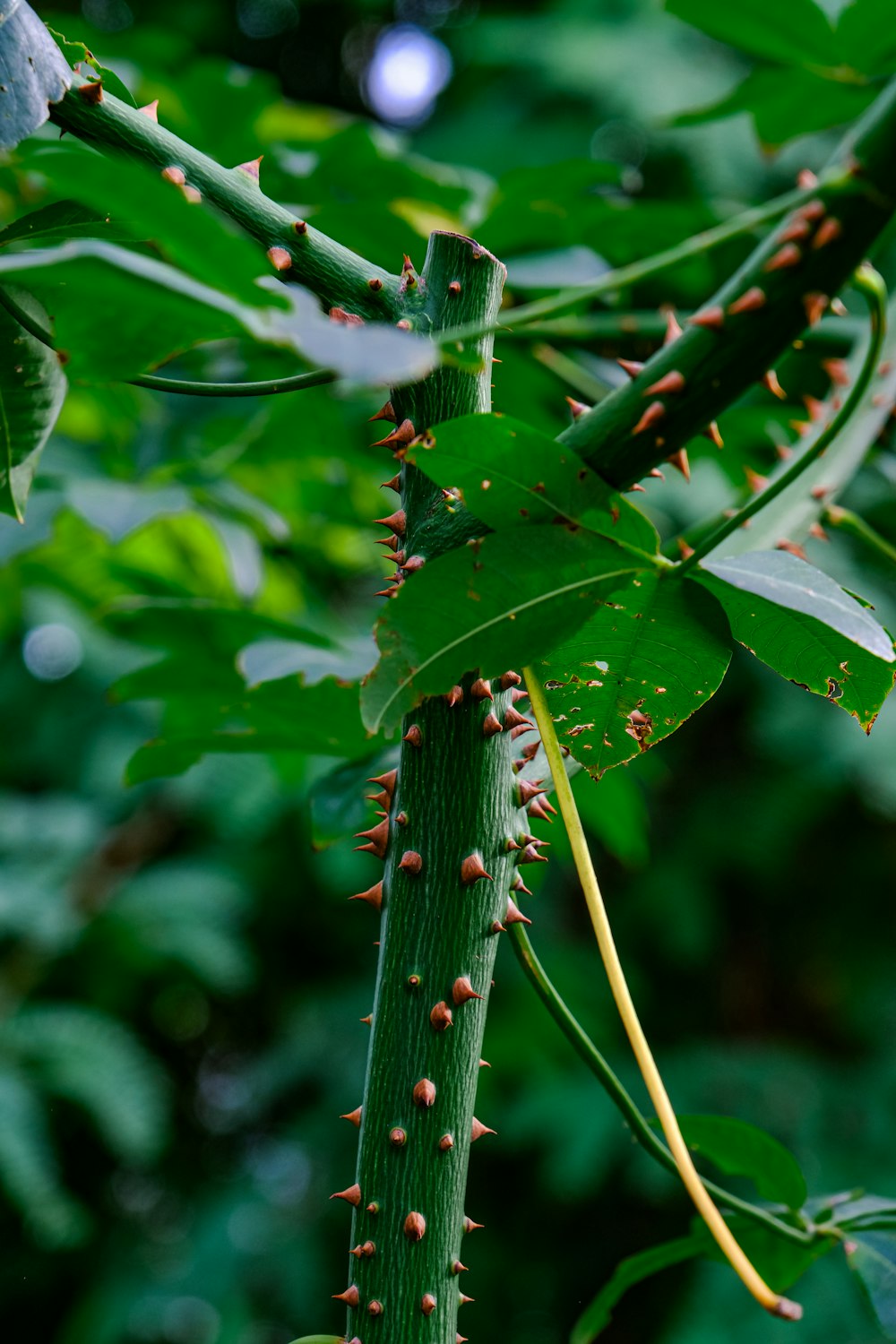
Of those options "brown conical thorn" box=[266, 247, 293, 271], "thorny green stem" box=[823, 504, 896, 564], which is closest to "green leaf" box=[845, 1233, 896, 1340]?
"thorny green stem" box=[823, 504, 896, 564]

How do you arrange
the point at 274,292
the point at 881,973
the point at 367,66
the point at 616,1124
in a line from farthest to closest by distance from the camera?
the point at 367,66
the point at 881,973
the point at 616,1124
the point at 274,292

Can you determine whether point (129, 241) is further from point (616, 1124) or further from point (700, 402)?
point (616, 1124)

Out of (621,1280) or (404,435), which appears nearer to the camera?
(404,435)

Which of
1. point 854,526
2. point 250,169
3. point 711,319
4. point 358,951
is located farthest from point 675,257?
point 358,951

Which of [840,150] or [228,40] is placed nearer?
[840,150]

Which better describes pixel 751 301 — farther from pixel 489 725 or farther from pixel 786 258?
pixel 489 725

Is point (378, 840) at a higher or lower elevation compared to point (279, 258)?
lower

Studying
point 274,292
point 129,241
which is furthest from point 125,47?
point 274,292

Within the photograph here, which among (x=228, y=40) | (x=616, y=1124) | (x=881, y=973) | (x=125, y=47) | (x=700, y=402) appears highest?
(x=228, y=40)
